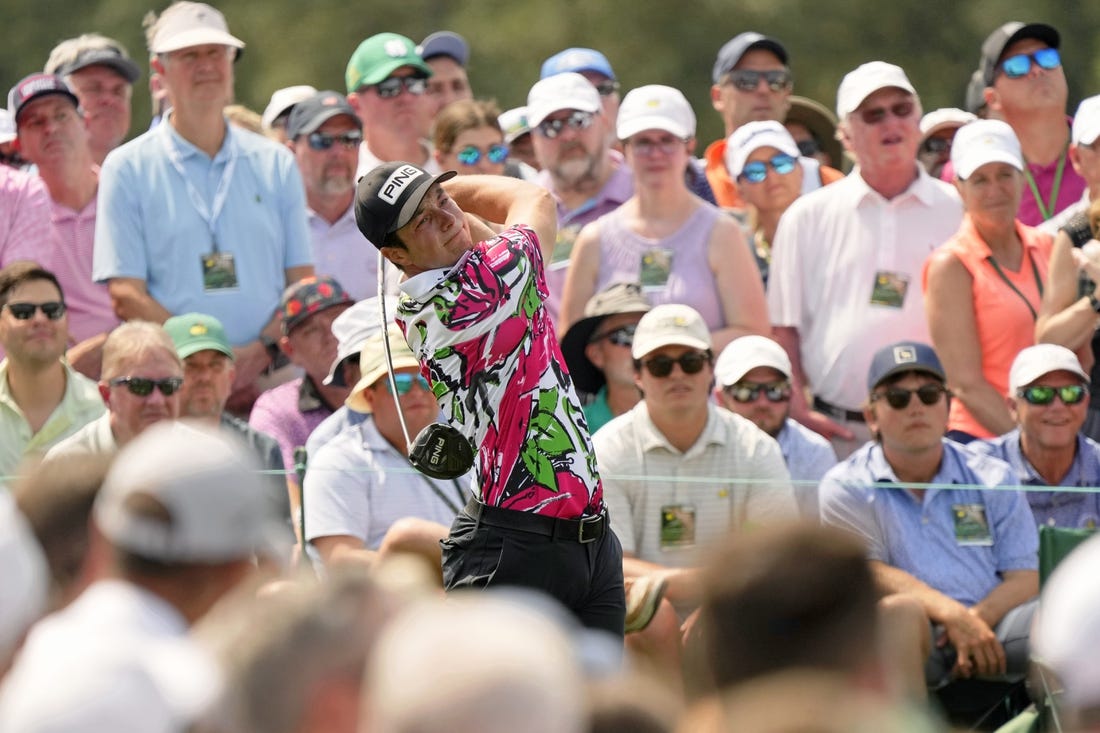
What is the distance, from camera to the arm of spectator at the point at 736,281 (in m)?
7.95

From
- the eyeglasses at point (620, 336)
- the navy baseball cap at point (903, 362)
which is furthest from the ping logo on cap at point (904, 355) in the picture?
the eyeglasses at point (620, 336)

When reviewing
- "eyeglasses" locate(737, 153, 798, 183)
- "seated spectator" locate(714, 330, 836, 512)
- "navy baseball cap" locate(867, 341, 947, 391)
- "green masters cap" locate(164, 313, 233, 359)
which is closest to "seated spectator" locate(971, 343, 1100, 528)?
"navy baseball cap" locate(867, 341, 947, 391)

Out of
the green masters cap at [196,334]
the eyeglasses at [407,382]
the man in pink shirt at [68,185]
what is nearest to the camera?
the eyeglasses at [407,382]

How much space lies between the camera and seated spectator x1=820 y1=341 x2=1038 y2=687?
6648 millimetres

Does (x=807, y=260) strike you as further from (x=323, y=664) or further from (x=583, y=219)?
(x=323, y=664)

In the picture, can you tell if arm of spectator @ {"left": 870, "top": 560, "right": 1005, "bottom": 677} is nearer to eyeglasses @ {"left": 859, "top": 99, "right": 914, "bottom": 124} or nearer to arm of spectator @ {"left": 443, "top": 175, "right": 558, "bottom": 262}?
arm of spectator @ {"left": 443, "top": 175, "right": 558, "bottom": 262}

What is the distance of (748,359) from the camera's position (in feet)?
24.5

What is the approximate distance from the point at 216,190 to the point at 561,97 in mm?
1569

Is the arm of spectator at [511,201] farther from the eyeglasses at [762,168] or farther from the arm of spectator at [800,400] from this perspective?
the eyeglasses at [762,168]

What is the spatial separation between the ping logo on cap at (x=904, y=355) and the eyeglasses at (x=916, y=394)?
110 millimetres

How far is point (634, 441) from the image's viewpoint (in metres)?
7.21

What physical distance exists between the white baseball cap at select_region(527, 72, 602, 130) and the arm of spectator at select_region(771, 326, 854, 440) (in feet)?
4.38

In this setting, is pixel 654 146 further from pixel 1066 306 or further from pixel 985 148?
pixel 1066 306

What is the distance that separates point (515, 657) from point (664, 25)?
13848mm
